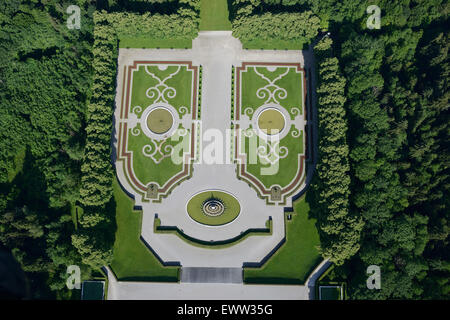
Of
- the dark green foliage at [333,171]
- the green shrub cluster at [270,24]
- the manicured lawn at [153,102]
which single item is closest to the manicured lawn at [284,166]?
the dark green foliage at [333,171]

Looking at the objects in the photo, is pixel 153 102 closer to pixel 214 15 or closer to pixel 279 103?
pixel 214 15

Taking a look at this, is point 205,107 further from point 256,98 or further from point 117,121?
point 117,121

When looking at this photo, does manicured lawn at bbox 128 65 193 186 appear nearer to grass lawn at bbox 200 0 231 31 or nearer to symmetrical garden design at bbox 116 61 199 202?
symmetrical garden design at bbox 116 61 199 202

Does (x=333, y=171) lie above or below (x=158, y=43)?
below

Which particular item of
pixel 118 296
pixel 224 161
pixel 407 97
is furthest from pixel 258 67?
pixel 118 296

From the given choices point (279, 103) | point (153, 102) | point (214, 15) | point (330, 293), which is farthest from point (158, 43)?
point (330, 293)

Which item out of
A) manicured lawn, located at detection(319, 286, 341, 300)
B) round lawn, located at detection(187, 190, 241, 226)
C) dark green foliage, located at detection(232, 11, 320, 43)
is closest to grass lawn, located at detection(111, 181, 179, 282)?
round lawn, located at detection(187, 190, 241, 226)

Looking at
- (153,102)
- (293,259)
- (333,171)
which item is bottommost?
(293,259)
